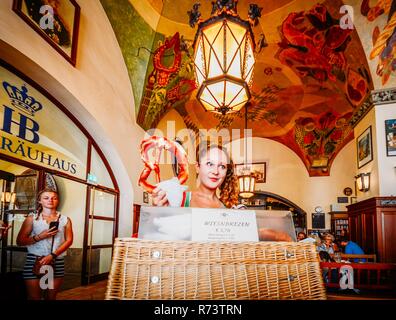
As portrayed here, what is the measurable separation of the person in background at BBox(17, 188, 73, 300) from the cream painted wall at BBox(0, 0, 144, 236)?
70.6 inches

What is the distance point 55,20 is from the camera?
414 centimetres

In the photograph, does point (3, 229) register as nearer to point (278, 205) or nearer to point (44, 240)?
point (44, 240)

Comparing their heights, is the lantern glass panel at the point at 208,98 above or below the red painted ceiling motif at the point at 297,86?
below

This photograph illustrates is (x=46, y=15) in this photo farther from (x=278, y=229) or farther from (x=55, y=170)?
(x=278, y=229)

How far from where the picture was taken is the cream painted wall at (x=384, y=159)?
5.59 meters

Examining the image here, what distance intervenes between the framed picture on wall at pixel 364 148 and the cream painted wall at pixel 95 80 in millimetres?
4965

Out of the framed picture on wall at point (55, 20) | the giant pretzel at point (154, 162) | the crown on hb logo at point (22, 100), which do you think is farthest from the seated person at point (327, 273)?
the framed picture on wall at point (55, 20)

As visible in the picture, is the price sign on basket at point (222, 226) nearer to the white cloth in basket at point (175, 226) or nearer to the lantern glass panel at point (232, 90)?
the white cloth in basket at point (175, 226)

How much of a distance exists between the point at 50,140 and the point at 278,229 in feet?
14.7

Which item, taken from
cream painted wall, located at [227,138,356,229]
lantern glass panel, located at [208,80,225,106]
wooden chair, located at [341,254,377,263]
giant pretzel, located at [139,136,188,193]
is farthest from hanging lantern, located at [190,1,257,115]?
cream painted wall, located at [227,138,356,229]

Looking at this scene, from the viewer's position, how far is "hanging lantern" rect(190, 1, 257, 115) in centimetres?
A: 252

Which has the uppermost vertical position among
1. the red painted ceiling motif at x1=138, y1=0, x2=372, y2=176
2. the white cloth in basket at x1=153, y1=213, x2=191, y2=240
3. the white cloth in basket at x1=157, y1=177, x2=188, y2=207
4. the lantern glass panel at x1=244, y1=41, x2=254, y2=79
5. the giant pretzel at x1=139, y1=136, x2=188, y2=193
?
the red painted ceiling motif at x1=138, y1=0, x2=372, y2=176

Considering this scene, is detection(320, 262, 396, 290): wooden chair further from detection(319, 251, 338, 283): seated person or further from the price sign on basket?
the price sign on basket

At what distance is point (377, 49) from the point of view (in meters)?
5.62
